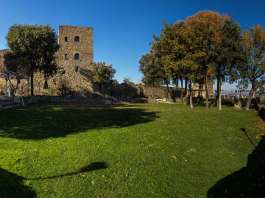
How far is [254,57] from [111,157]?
32451mm

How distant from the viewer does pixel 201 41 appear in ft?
129

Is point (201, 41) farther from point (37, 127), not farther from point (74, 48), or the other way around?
point (74, 48)

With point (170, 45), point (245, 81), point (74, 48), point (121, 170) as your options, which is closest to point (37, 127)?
point (121, 170)

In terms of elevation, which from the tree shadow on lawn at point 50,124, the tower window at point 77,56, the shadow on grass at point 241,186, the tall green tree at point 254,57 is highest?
the tower window at point 77,56

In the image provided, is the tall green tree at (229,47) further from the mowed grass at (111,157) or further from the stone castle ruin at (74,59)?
the stone castle ruin at (74,59)

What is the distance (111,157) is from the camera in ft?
47.9

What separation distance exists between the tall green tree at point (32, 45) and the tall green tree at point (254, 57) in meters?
28.7

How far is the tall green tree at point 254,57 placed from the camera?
40.2m

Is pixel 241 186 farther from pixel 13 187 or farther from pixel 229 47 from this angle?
pixel 229 47

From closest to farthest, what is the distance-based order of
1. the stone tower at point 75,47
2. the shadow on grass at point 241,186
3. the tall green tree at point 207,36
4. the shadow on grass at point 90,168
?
the shadow on grass at point 241,186 < the shadow on grass at point 90,168 < the tall green tree at point 207,36 < the stone tower at point 75,47

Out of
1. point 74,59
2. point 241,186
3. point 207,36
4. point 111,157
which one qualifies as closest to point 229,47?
point 207,36

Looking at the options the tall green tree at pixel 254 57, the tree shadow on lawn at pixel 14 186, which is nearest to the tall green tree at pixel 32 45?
the tall green tree at pixel 254 57

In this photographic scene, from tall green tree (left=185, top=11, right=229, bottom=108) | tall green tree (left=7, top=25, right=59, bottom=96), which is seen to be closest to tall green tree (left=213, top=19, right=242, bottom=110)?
tall green tree (left=185, top=11, right=229, bottom=108)

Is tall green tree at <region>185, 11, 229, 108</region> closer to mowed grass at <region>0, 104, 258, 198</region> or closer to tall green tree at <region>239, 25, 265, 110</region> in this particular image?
tall green tree at <region>239, 25, 265, 110</region>
